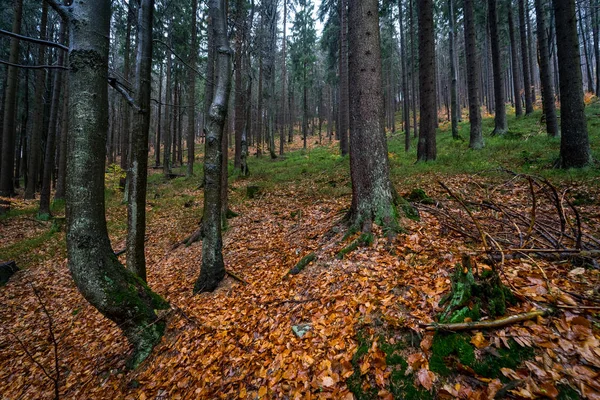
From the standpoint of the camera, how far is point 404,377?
2254 millimetres

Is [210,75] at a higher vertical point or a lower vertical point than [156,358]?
higher

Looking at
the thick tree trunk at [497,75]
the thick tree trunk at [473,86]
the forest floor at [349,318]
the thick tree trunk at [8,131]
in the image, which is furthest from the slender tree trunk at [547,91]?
the thick tree trunk at [8,131]

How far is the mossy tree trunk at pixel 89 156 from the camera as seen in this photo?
3.09 metres

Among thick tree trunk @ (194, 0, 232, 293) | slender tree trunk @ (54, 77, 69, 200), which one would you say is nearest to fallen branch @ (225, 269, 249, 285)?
thick tree trunk @ (194, 0, 232, 293)

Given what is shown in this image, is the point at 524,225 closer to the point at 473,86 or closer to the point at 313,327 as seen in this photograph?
the point at 313,327

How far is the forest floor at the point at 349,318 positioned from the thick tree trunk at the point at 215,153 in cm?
46

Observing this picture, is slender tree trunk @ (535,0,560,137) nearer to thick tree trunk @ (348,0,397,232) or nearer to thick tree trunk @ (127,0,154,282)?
thick tree trunk @ (348,0,397,232)

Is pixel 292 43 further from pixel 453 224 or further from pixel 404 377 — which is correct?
pixel 404 377

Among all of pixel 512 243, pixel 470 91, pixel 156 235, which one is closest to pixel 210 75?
pixel 156 235

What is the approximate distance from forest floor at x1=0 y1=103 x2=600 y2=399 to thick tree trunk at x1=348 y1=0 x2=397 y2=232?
526 millimetres

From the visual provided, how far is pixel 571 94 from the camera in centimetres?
679

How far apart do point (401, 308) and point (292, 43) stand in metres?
30.3

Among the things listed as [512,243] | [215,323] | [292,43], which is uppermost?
[292,43]

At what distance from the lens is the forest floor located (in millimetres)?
2072
